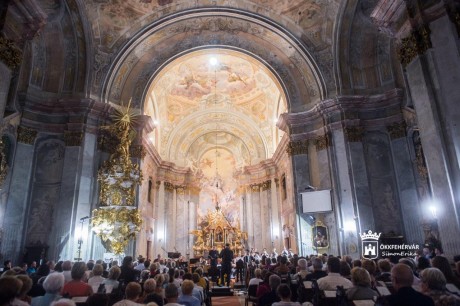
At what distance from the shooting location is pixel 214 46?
1753 cm

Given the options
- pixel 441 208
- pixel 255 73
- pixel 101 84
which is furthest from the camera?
pixel 255 73

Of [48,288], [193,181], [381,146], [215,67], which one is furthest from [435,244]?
[193,181]

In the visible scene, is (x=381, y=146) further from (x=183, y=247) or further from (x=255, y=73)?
(x=183, y=247)

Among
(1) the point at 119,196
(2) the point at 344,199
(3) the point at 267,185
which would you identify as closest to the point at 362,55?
(2) the point at 344,199

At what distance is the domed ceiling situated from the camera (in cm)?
2194

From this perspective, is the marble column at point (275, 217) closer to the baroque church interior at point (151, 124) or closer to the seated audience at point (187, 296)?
the baroque church interior at point (151, 124)

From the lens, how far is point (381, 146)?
14.4m

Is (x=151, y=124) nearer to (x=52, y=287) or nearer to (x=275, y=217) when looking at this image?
(x=275, y=217)

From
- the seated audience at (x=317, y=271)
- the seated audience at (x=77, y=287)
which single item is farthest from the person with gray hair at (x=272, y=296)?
the seated audience at (x=77, y=287)

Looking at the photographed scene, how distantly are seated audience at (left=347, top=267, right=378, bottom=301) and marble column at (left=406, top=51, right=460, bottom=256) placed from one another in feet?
14.0

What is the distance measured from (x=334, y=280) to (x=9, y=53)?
9292 mm

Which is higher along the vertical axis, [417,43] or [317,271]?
[417,43]

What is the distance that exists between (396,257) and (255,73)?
1413 cm

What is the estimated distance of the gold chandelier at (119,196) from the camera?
1323cm
